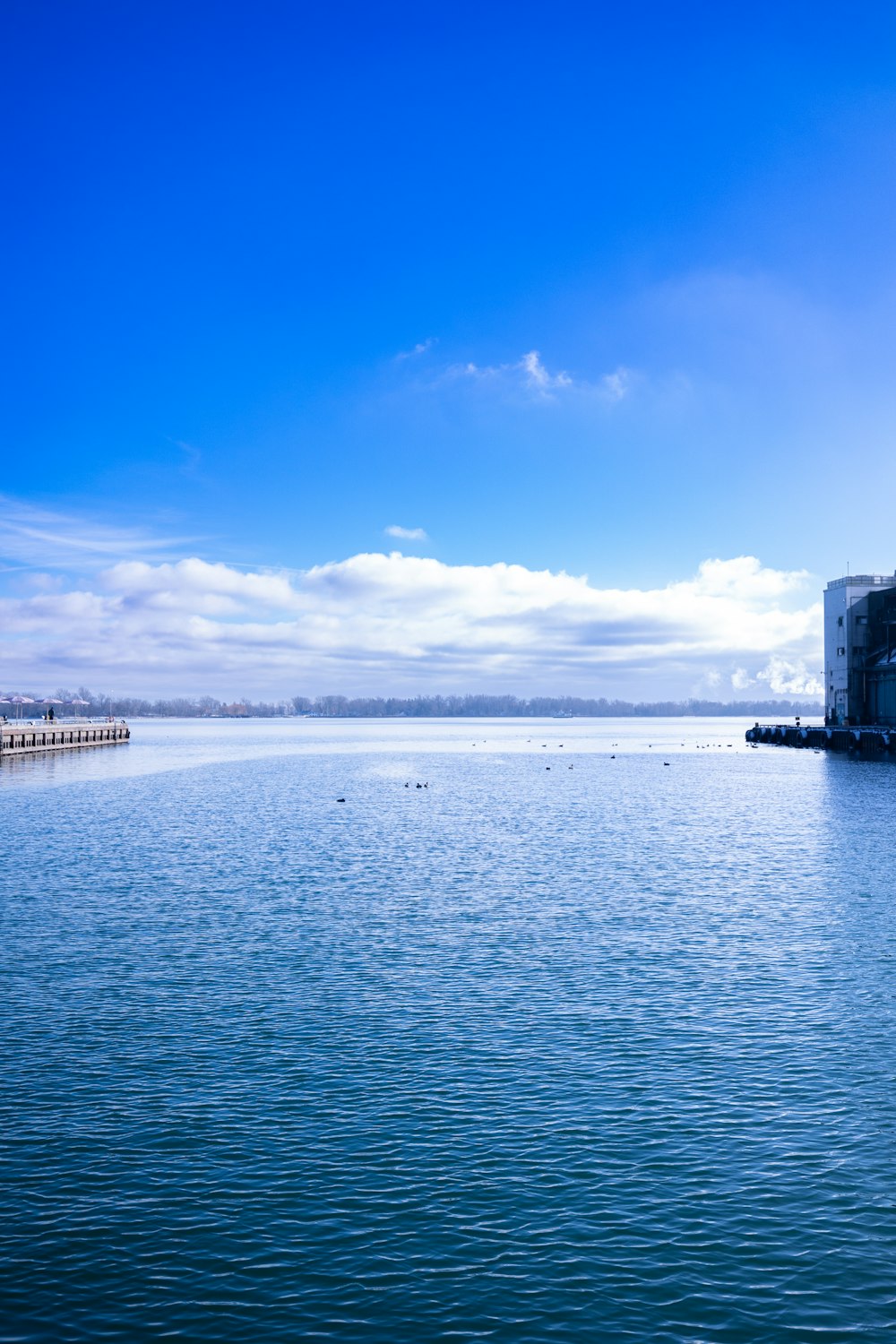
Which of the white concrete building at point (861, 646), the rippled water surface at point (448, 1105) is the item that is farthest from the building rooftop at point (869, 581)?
the rippled water surface at point (448, 1105)

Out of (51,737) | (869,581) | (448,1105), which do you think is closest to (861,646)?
(869,581)

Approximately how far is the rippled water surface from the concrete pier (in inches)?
3995

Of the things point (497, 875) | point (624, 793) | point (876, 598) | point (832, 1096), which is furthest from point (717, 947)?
point (876, 598)

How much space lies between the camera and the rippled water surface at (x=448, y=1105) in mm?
11836

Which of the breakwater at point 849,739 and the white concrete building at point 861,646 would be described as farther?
the white concrete building at point 861,646

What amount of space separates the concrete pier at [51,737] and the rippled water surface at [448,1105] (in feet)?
333

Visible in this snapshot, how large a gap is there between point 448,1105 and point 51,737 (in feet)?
480

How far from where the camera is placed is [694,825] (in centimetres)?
5825

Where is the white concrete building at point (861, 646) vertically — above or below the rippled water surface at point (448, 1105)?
above

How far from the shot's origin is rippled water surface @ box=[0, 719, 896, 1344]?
38.8 feet

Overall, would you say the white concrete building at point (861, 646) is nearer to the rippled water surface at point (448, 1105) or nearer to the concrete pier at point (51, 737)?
the rippled water surface at point (448, 1105)

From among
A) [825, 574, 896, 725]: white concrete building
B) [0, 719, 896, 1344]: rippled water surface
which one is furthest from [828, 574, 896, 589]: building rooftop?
[0, 719, 896, 1344]: rippled water surface

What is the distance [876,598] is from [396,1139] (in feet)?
409

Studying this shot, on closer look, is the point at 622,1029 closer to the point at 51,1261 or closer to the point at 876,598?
the point at 51,1261
